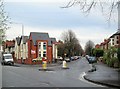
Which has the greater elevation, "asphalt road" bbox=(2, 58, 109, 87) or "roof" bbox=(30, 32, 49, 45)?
"roof" bbox=(30, 32, 49, 45)

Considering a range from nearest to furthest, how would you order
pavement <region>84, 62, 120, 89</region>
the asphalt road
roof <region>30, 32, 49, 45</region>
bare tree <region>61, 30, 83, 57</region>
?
the asphalt road
pavement <region>84, 62, 120, 89</region>
roof <region>30, 32, 49, 45</region>
bare tree <region>61, 30, 83, 57</region>

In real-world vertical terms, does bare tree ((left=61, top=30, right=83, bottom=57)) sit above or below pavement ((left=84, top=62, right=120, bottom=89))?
above

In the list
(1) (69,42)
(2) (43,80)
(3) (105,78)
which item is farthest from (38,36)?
(2) (43,80)

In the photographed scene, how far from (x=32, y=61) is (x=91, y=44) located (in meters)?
116

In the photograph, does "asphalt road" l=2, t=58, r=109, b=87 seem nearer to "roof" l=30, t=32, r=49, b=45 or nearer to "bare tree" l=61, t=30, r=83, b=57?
"roof" l=30, t=32, r=49, b=45

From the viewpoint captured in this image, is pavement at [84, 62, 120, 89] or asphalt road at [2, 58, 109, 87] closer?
asphalt road at [2, 58, 109, 87]

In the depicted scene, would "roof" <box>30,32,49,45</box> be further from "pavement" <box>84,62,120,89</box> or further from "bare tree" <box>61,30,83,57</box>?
"pavement" <box>84,62,120,89</box>

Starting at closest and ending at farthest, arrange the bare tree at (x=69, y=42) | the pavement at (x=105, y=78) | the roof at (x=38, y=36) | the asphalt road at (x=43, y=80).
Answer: the asphalt road at (x=43, y=80)
the pavement at (x=105, y=78)
the roof at (x=38, y=36)
the bare tree at (x=69, y=42)

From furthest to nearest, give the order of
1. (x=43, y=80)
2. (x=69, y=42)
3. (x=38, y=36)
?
(x=69, y=42) < (x=38, y=36) < (x=43, y=80)

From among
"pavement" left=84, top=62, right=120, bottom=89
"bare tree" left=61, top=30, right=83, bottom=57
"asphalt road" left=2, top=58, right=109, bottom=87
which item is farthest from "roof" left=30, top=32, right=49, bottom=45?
"pavement" left=84, top=62, right=120, bottom=89

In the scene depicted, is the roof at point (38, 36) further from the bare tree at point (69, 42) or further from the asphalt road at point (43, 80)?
the asphalt road at point (43, 80)


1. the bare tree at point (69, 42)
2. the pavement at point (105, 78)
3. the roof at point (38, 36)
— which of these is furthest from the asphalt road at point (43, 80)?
the bare tree at point (69, 42)

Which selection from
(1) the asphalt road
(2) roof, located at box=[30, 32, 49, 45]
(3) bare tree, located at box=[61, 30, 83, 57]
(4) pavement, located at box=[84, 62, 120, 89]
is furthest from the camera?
(3) bare tree, located at box=[61, 30, 83, 57]

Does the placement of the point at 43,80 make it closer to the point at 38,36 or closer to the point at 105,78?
the point at 105,78
